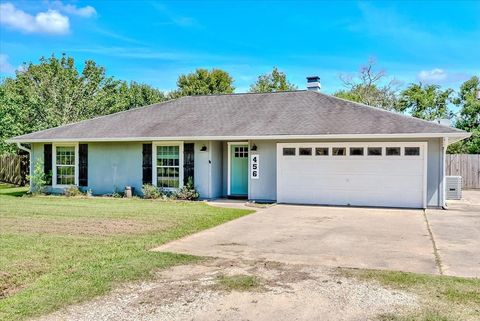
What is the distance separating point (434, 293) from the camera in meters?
4.88

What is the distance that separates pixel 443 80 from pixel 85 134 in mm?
24611

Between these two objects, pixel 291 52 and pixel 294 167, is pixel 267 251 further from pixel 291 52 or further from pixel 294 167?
pixel 291 52

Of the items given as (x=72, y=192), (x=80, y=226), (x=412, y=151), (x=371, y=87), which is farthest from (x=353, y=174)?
(x=371, y=87)

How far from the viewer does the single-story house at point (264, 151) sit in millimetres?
13070

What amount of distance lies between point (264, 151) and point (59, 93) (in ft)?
72.6

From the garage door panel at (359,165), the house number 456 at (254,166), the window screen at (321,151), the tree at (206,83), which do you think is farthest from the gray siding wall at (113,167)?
the tree at (206,83)

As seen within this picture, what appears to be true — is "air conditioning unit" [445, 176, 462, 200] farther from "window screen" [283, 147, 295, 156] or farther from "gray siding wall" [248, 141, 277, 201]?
"gray siding wall" [248, 141, 277, 201]

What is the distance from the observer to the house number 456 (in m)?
14.9

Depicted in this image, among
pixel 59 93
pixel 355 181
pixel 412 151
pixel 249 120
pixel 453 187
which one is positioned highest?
pixel 59 93

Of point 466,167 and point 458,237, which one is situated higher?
point 466,167

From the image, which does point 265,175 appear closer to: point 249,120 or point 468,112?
point 249,120

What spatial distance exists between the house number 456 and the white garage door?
82 cm

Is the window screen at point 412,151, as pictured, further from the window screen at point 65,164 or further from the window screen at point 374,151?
the window screen at point 65,164

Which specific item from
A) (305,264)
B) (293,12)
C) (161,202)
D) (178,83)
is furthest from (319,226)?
(178,83)
